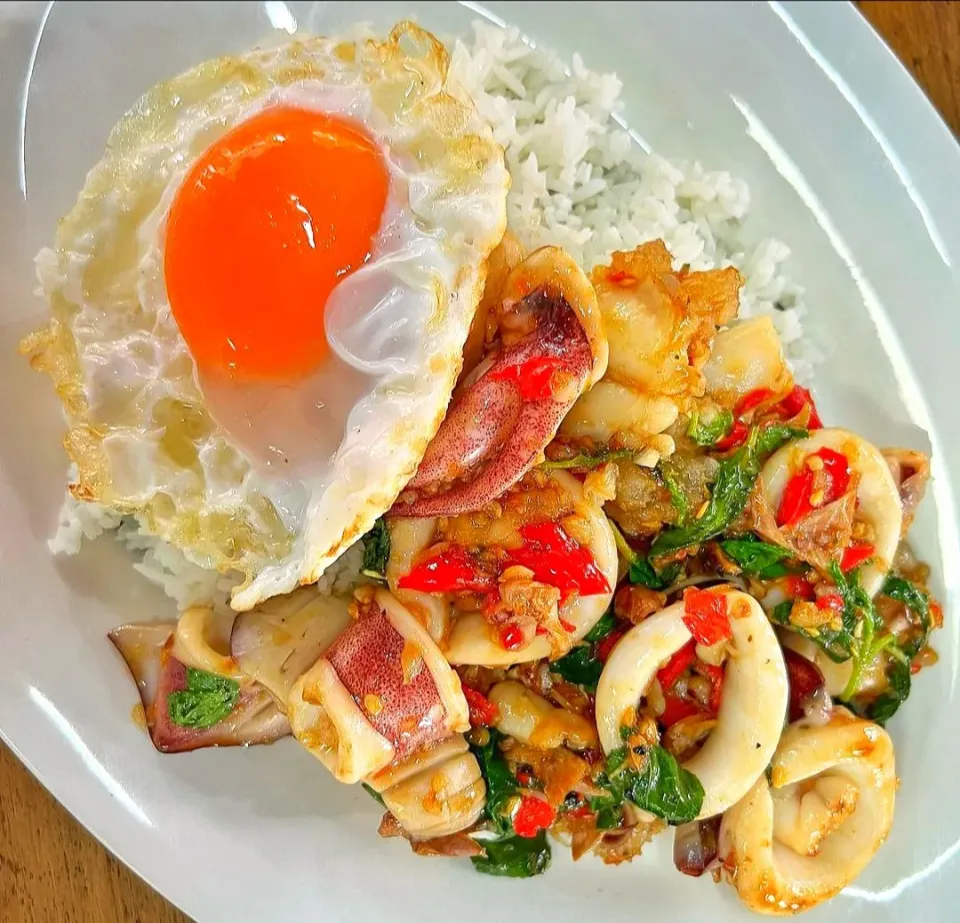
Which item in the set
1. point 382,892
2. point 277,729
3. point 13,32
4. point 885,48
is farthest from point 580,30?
point 382,892

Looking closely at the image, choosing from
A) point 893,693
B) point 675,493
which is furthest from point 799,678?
point 675,493

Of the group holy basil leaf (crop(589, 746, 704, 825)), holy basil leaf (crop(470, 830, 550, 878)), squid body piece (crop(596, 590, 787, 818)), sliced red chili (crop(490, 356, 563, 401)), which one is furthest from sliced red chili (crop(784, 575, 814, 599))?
holy basil leaf (crop(470, 830, 550, 878))

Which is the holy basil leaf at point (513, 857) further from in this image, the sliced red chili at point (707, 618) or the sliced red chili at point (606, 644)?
the sliced red chili at point (707, 618)

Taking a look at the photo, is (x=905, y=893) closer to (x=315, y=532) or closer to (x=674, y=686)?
(x=674, y=686)

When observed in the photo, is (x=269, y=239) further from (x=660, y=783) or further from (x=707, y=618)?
(x=660, y=783)

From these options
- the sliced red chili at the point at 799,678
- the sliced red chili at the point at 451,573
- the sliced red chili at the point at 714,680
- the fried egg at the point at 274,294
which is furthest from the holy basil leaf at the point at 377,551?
the sliced red chili at the point at 799,678

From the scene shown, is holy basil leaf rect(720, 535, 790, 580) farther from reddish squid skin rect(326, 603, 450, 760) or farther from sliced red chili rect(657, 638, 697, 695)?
reddish squid skin rect(326, 603, 450, 760)
